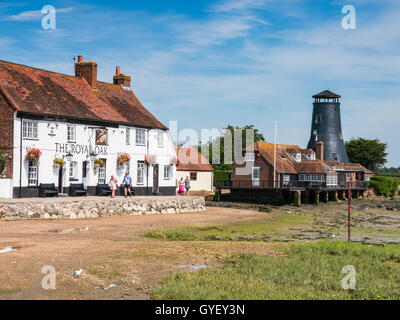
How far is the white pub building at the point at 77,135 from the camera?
32000 mm

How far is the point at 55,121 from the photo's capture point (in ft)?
113

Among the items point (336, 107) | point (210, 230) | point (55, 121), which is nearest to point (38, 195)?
point (55, 121)

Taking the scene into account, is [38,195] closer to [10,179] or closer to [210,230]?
[10,179]

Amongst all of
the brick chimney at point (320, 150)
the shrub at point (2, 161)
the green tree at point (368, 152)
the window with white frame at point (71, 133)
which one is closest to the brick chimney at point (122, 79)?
the window with white frame at point (71, 133)

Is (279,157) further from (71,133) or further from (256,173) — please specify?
(71,133)

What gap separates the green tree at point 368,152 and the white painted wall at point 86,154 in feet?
203

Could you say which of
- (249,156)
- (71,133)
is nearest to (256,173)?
(249,156)

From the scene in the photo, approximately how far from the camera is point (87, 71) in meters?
41.7

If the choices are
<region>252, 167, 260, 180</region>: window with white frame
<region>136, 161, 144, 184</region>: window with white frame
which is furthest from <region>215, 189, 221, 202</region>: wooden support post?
<region>136, 161, 144, 184</region>: window with white frame

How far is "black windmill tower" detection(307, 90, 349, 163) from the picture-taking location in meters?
81.0

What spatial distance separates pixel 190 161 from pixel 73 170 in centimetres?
2923

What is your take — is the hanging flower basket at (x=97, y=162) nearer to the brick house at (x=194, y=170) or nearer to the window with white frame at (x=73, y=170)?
the window with white frame at (x=73, y=170)

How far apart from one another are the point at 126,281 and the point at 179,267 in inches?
89.5

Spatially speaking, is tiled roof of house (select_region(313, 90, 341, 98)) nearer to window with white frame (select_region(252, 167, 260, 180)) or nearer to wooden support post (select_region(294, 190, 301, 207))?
window with white frame (select_region(252, 167, 260, 180))
